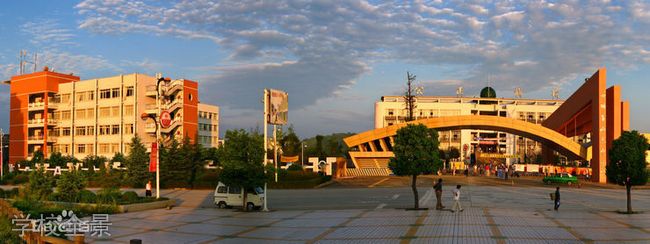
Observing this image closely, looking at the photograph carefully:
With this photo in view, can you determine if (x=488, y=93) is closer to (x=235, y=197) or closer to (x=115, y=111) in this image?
(x=115, y=111)

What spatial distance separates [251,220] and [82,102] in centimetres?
6323

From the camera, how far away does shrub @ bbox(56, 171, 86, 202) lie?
30.8 metres

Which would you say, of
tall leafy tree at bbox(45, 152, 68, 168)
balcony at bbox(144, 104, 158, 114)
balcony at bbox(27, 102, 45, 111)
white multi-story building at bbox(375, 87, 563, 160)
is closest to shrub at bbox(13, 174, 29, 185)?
tall leafy tree at bbox(45, 152, 68, 168)

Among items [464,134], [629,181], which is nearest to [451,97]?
[464,134]

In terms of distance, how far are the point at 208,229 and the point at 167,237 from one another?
231 centimetres

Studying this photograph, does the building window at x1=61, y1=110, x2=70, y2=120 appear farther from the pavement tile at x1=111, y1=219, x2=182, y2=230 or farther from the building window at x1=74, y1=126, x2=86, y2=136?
the pavement tile at x1=111, y1=219, x2=182, y2=230

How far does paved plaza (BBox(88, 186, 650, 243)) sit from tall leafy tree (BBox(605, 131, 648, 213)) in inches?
75.6

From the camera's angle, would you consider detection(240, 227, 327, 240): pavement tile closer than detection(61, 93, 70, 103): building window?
Yes

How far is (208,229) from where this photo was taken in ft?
70.1

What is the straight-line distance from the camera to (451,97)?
435ft

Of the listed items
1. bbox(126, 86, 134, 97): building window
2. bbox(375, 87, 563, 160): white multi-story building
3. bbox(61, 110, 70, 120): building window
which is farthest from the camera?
bbox(375, 87, 563, 160): white multi-story building

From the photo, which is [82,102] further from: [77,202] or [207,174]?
[77,202]

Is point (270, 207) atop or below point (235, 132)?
below

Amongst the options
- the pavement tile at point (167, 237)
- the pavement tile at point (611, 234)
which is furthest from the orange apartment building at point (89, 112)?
the pavement tile at point (611, 234)
